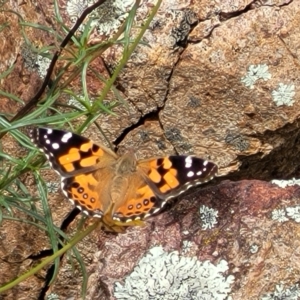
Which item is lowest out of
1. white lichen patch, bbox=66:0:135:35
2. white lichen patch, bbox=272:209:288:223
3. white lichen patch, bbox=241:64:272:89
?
white lichen patch, bbox=272:209:288:223

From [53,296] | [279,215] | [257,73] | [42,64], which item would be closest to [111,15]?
[42,64]

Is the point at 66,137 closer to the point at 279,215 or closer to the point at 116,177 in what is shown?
the point at 116,177

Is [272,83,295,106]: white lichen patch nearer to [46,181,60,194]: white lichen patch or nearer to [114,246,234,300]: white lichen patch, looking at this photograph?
[114,246,234,300]: white lichen patch

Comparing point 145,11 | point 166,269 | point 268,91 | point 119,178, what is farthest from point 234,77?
point 166,269

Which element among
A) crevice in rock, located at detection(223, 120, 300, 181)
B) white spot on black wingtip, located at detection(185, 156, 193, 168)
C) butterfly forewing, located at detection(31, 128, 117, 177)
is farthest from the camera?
crevice in rock, located at detection(223, 120, 300, 181)

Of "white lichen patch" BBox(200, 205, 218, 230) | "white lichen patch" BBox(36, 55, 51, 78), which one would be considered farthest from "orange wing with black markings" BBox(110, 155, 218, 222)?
"white lichen patch" BBox(36, 55, 51, 78)

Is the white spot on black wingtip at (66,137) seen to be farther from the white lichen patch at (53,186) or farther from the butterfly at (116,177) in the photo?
the white lichen patch at (53,186)

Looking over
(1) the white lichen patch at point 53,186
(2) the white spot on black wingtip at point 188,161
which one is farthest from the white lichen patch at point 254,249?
(1) the white lichen patch at point 53,186
